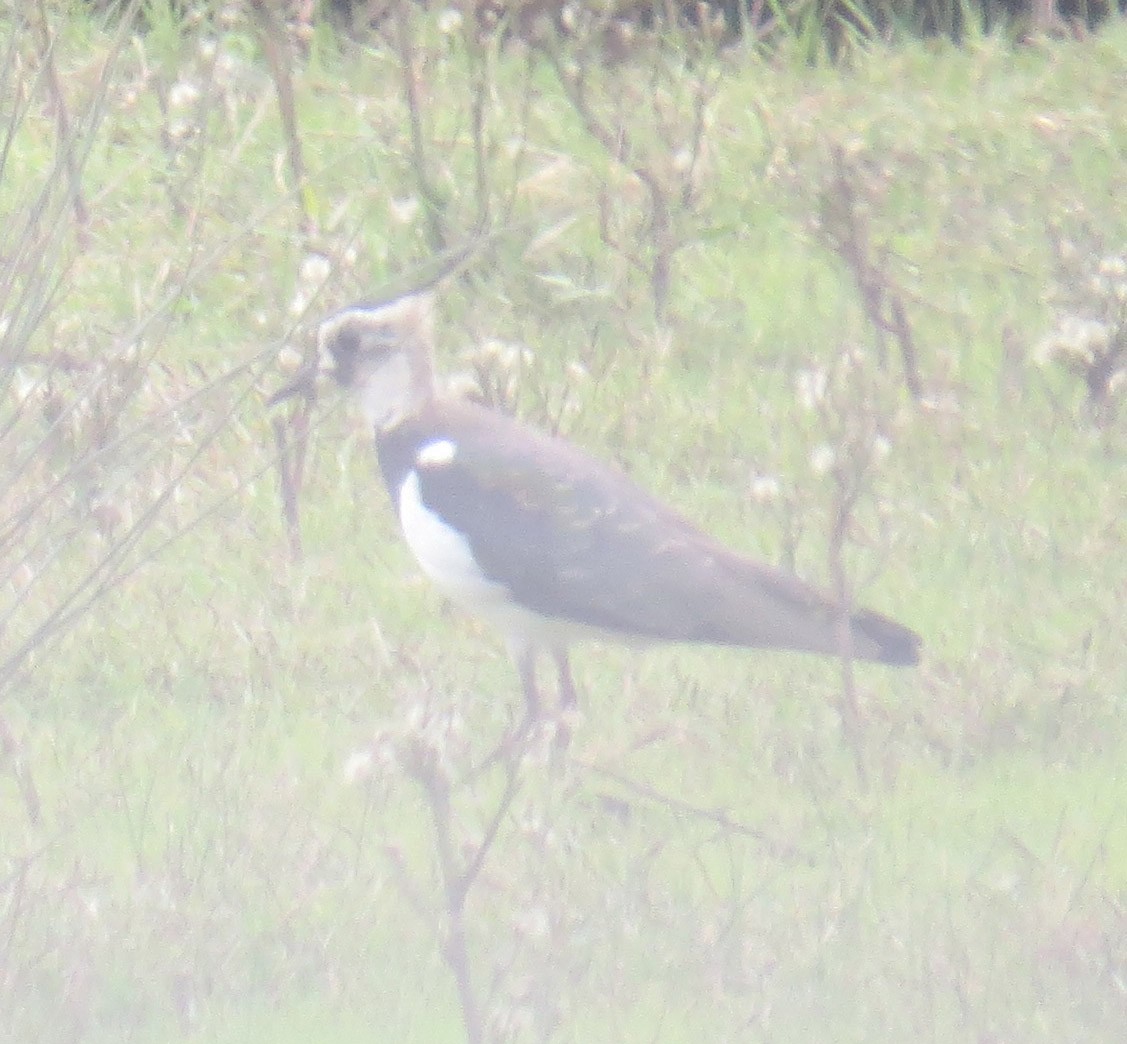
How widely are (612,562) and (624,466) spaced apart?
5.58ft

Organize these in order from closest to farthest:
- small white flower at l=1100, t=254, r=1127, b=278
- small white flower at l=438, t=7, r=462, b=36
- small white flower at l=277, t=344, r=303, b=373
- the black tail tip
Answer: the black tail tip → small white flower at l=277, t=344, r=303, b=373 → small white flower at l=1100, t=254, r=1127, b=278 → small white flower at l=438, t=7, r=462, b=36

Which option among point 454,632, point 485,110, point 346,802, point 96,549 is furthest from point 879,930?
point 485,110

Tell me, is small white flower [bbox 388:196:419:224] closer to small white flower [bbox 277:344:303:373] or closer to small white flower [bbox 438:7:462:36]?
small white flower [bbox 438:7:462:36]

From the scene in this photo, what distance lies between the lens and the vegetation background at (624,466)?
410cm

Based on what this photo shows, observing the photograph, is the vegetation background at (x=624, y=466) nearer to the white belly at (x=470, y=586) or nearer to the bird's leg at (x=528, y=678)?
Answer: the bird's leg at (x=528, y=678)

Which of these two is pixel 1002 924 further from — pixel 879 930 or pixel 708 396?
pixel 708 396

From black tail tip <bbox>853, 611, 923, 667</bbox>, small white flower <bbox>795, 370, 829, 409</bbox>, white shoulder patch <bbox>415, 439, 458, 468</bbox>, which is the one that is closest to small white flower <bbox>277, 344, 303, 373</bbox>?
white shoulder patch <bbox>415, 439, 458, 468</bbox>

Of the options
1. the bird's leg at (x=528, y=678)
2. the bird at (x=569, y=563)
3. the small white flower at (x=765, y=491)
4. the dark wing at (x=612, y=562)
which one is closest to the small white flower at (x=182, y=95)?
the small white flower at (x=765, y=491)

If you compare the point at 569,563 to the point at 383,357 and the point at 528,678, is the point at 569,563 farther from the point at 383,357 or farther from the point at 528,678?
the point at 383,357

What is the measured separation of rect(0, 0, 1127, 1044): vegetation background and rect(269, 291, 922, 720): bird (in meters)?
0.18

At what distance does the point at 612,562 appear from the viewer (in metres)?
5.56

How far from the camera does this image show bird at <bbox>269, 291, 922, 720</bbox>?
5.38 meters

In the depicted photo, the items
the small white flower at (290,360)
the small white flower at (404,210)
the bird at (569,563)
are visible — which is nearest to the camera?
the bird at (569,563)

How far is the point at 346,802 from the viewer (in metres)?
5.07
